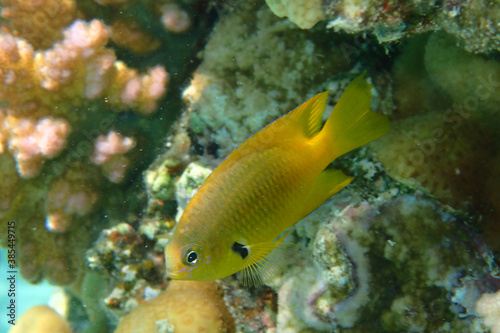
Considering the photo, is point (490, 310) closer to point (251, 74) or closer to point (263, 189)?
point (263, 189)

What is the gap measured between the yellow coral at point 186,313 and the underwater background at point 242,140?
1 centimetres

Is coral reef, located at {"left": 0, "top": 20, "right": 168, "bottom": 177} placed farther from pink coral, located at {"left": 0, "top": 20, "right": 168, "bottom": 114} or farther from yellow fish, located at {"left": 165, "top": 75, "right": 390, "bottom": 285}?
yellow fish, located at {"left": 165, "top": 75, "right": 390, "bottom": 285}

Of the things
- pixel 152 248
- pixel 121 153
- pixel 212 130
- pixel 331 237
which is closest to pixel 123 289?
pixel 152 248

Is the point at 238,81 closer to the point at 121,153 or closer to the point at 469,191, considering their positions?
the point at 121,153

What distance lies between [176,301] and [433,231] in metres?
2.31

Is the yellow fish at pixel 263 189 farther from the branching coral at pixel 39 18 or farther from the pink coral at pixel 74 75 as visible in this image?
the branching coral at pixel 39 18

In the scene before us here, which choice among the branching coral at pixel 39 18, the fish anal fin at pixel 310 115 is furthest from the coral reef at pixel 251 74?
the branching coral at pixel 39 18

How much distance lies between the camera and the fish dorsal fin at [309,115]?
2332mm

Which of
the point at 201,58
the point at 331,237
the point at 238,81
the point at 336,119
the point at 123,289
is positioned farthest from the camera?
the point at 123,289

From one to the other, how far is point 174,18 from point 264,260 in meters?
2.58

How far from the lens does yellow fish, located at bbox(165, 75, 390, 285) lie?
7.07 feet

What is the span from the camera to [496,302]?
2.14 meters

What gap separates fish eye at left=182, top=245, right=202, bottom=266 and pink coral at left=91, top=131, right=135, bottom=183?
6.49ft

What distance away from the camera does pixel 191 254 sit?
2.14 meters
